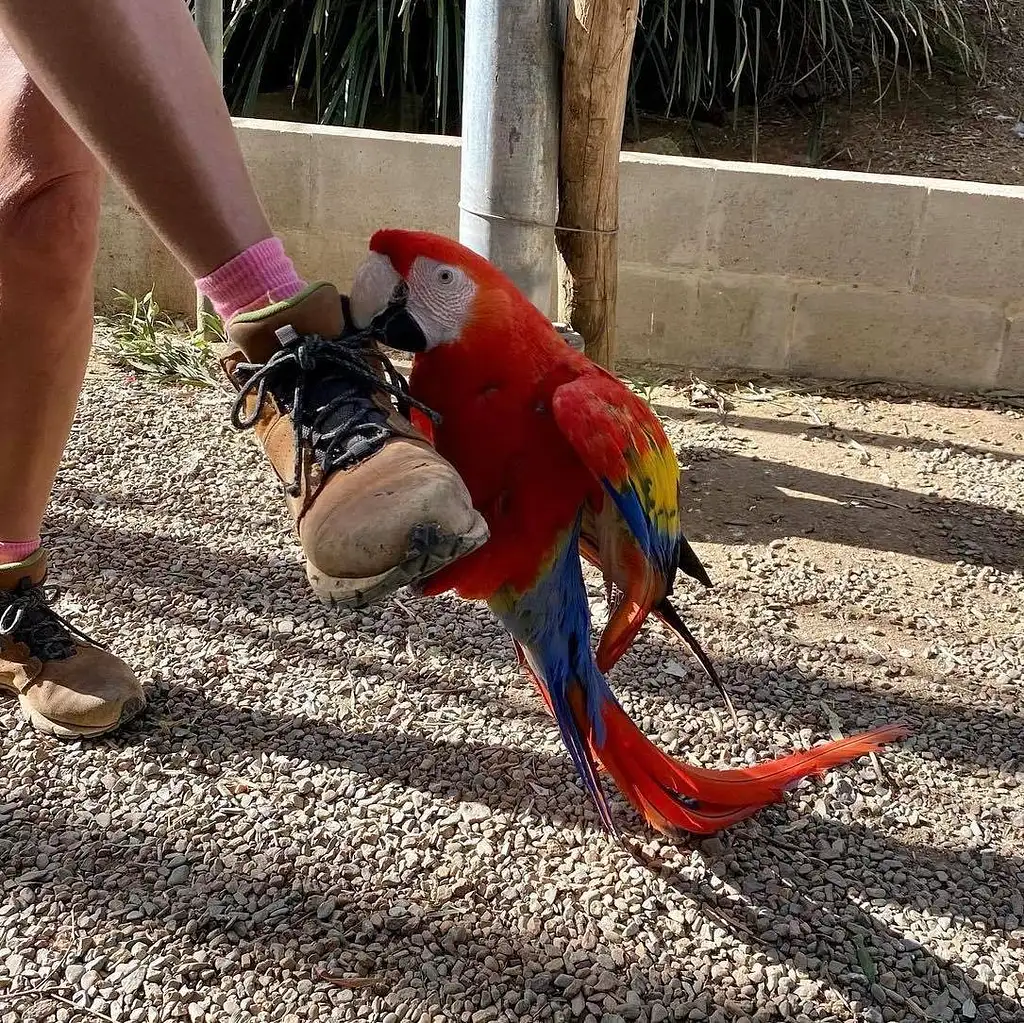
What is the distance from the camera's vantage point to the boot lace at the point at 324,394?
1.04 meters

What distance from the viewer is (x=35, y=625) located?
178 centimetres

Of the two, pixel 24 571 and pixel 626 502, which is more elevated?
pixel 626 502

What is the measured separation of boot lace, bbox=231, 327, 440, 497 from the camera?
1.04 metres

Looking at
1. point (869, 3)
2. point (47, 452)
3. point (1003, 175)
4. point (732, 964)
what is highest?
point (869, 3)

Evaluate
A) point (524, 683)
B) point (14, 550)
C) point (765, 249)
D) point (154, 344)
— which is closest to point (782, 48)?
point (765, 249)

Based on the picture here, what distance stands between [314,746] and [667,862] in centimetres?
64

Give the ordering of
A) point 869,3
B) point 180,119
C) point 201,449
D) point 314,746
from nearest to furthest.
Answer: point 180,119, point 314,746, point 201,449, point 869,3

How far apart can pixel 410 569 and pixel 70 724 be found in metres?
1.02

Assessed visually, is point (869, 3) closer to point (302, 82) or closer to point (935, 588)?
point (302, 82)

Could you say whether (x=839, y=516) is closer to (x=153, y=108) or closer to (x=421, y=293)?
(x=421, y=293)

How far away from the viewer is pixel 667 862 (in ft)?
5.04

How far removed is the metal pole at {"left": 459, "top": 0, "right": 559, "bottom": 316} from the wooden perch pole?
5 cm

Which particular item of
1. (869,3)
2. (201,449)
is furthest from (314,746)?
(869,3)

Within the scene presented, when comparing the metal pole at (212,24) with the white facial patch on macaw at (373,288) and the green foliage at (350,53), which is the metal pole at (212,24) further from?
the white facial patch on macaw at (373,288)
